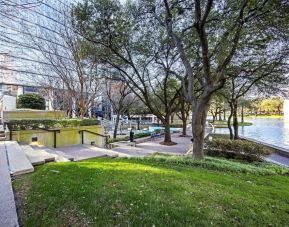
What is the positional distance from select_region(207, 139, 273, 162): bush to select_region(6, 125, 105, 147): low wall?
6.62 metres

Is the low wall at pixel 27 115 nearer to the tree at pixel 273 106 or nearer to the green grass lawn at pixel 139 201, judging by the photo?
the green grass lawn at pixel 139 201

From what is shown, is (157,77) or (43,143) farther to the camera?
(157,77)

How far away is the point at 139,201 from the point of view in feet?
9.90

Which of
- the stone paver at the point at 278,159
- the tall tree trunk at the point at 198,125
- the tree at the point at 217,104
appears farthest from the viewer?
the tree at the point at 217,104

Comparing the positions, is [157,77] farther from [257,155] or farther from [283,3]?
[283,3]

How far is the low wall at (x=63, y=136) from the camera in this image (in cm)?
923

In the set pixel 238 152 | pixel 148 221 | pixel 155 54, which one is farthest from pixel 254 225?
pixel 155 54

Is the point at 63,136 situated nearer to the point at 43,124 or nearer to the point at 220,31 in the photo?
the point at 43,124

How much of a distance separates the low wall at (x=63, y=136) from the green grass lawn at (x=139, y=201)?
18.3 feet

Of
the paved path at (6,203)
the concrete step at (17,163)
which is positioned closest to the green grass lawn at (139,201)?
the paved path at (6,203)

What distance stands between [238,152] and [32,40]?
12.6m

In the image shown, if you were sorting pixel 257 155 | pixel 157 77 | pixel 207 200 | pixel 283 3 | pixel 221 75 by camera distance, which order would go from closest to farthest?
pixel 207 200 < pixel 283 3 < pixel 221 75 < pixel 257 155 < pixel 157 77

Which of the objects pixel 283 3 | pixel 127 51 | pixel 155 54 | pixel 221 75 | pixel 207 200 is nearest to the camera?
pixel 207 200

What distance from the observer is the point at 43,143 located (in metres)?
9.88
